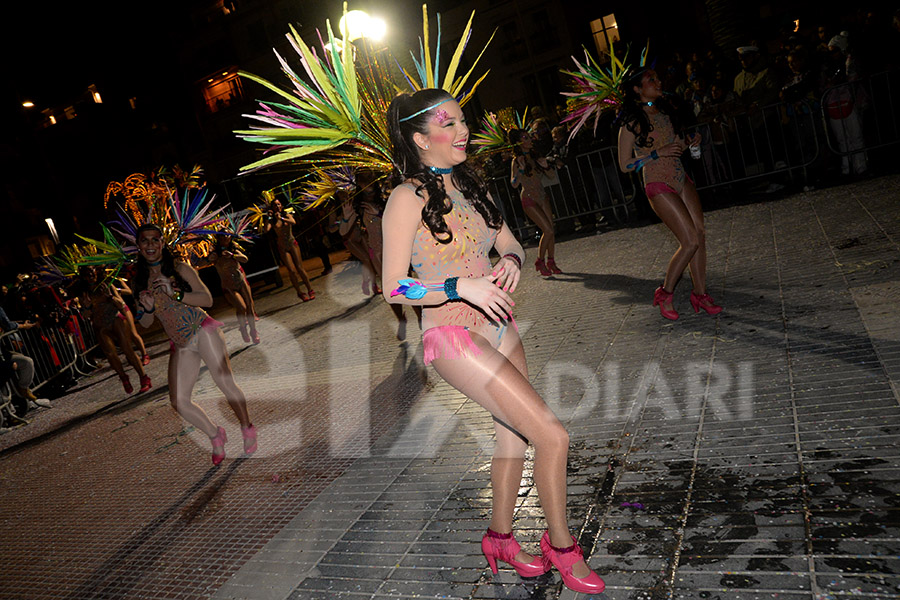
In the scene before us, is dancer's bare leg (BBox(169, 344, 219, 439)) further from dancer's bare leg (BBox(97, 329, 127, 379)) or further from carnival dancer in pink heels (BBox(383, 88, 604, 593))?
dancer's bare leg (BBox(97, 329, 127, 379))

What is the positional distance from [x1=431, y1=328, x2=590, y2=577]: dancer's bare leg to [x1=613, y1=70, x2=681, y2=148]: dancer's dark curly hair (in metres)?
3.64

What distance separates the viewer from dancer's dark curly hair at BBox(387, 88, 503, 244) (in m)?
2.65

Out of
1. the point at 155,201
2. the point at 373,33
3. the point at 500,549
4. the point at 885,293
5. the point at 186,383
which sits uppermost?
the point at 373,33

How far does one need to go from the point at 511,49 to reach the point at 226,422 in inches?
1355

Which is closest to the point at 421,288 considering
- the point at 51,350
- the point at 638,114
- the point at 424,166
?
the point at 424,166

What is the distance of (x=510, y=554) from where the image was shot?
2834mm

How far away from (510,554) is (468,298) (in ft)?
4.07

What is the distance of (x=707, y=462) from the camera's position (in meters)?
3.41

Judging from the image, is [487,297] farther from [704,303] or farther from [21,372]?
[21,372]

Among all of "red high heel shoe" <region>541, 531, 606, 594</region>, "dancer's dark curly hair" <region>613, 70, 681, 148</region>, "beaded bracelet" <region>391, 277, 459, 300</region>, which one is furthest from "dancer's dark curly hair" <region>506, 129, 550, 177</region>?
"red high heel shoe" <region>541, 531, 606, 594</region>

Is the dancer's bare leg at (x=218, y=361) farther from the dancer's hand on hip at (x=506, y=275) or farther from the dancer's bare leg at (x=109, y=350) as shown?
the dancer's bare leg at (x=109, y=350)

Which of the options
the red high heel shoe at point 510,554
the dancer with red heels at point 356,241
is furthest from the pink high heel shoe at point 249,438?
the dancer with red heels at point 356,241

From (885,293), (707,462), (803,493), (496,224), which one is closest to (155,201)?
(496,224)

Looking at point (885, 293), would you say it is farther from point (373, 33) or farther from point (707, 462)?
point (373, 33)
